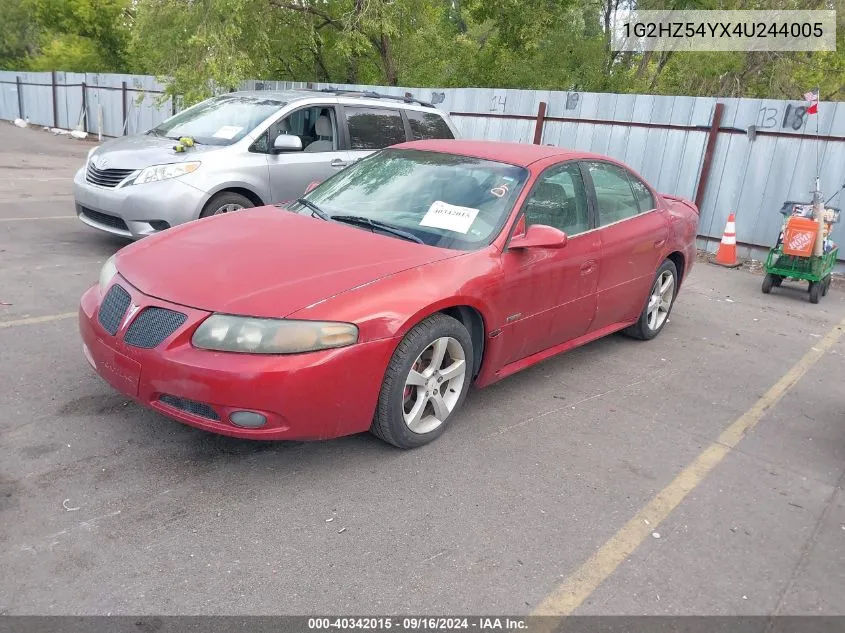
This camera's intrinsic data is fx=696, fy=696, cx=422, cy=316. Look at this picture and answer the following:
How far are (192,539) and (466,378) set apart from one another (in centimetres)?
172

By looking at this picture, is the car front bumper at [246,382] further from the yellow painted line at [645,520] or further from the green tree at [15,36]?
the green tree at [15,36]

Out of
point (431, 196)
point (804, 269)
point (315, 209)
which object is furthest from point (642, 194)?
Result: point (804, 269)

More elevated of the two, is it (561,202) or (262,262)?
(561,202)

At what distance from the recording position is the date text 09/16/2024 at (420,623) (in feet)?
8.21

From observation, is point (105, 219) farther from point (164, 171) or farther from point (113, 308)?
point (113, 308)

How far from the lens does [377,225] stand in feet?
13.6

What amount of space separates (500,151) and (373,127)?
3773 millimetres

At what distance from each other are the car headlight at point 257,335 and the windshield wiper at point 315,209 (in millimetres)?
1361

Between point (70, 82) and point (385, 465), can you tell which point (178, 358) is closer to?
point (385, 465)

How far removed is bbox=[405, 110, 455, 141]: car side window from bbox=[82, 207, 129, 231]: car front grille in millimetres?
3508

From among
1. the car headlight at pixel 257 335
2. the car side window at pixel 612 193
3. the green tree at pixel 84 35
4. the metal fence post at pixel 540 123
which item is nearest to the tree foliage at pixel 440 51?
the metal fence post at pixel 540 123

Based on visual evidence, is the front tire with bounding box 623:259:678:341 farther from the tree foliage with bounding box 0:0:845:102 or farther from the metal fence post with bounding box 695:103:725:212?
the tree foliage with bounding box 0:0:845:102

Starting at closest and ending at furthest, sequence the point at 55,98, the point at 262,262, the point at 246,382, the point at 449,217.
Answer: the point at 246,382 < the point at 262,262 < the point at 449,217 < the point at 55,98

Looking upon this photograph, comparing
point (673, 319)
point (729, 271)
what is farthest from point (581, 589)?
point (729, 271)
